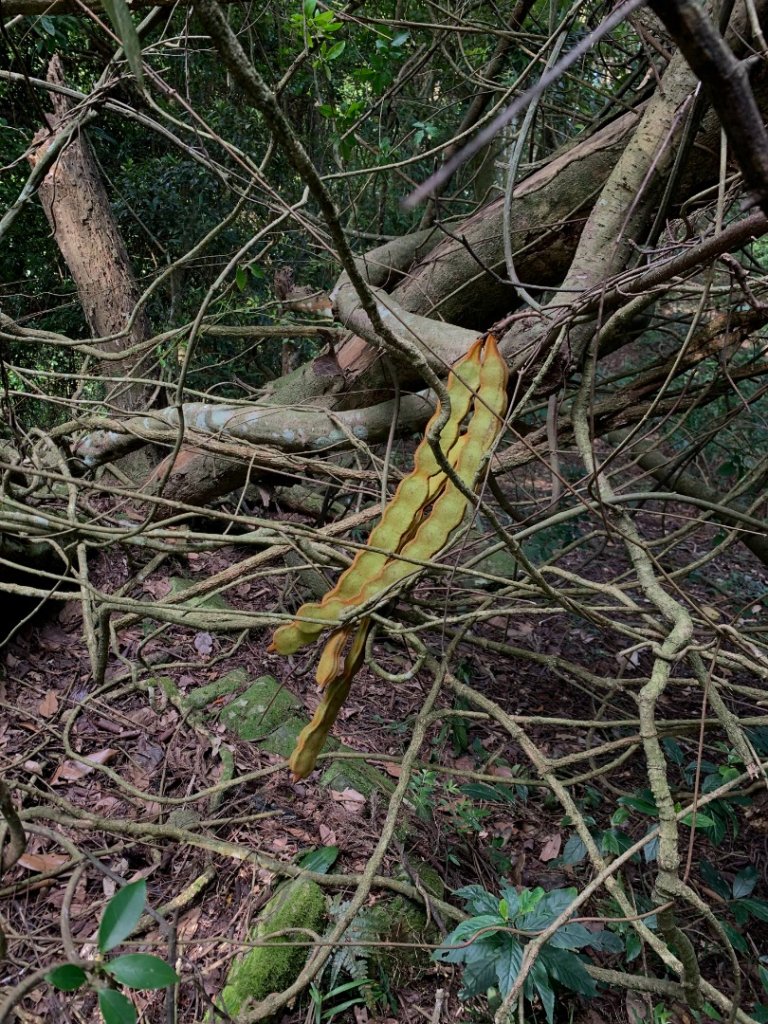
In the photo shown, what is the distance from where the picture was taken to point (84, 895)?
2018 millimetres

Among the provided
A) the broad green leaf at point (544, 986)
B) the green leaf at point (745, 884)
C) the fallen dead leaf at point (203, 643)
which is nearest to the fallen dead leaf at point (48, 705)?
the fallen dead leaf at point (203, 643)

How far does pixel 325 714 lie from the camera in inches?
69.7

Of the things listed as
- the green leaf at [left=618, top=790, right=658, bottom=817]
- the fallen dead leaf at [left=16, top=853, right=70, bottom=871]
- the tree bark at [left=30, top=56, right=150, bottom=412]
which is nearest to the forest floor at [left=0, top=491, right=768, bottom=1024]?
the fallen dead leaf at [left=16, top=853, right=70, bottom=871]

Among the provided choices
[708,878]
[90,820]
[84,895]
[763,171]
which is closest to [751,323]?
[708,878]

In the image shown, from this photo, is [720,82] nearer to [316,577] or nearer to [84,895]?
[84,895]

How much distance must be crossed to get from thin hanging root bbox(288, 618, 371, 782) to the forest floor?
43 cm

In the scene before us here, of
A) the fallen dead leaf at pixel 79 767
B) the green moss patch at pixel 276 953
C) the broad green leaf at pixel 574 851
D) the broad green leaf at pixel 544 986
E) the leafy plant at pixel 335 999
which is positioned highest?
the fallen dead leaf at pixel 79 767

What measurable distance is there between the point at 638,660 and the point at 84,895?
2.79 m

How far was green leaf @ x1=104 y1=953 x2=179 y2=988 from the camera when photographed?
884 mm

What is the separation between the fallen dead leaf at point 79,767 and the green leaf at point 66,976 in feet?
5.02

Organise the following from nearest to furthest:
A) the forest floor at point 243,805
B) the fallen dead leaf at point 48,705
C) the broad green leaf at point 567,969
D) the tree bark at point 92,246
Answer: the broad green leaf at point 567,969 < the forest floor at point 243,805 < the fallen dead leaf at point 48,705 < the tree bark at point 92,246

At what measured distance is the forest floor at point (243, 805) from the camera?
1857 mm

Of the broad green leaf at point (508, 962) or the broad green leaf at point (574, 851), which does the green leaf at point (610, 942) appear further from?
the broad green leaf at point (508, 962)

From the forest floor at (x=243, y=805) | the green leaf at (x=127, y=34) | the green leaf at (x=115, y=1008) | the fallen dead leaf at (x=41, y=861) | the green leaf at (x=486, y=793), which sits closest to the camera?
the green leaf at (x=127, y=34)
